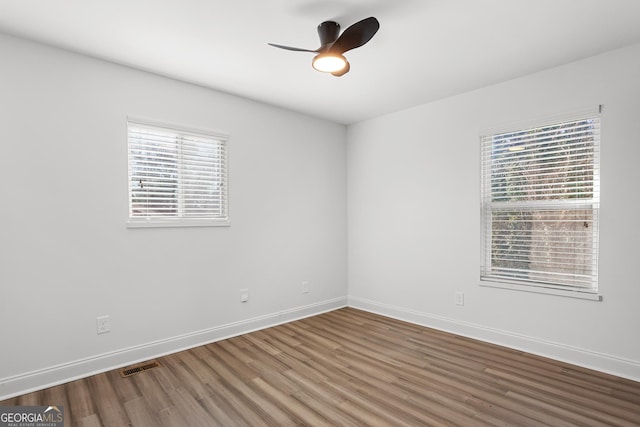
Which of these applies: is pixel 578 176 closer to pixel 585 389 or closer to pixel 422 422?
pixel 585 389

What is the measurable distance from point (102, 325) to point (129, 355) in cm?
37

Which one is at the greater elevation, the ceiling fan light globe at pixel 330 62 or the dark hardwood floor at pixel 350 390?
the ceiling fan light globe at pixel 330 62

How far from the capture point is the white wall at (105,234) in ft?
8.14

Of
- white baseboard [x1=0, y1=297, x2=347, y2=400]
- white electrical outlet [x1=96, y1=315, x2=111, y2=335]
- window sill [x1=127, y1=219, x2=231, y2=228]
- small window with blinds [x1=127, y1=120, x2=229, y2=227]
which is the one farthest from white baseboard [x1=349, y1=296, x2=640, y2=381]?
white electrical outlet [x1=96, y1=315, x2=111, y2=335]

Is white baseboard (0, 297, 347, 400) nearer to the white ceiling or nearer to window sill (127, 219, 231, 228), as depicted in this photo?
window sill (127, 219, 231, 228)

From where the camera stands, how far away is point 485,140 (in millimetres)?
3504

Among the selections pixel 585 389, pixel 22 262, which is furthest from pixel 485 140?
pixel 22 262

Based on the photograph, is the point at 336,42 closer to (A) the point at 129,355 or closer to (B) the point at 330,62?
(B) the point at 330,62

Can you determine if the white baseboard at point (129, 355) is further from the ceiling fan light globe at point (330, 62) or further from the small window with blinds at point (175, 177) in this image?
the ceiling fan light globe at point (330, 62)

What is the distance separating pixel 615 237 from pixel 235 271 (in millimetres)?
3510

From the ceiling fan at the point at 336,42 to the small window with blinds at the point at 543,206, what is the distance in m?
1.96

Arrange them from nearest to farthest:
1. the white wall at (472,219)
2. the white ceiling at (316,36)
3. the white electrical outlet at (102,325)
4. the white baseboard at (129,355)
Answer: the white ceiling at (316,36), the white baseboard at (129,355), the white wall at (472,219), the white electrical outlet at (102,325)

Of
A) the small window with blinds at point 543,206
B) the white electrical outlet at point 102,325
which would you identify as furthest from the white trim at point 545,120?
the white electrical outlet at point 102,325

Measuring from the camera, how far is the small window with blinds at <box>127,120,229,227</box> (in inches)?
120
